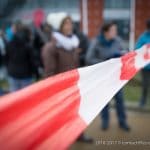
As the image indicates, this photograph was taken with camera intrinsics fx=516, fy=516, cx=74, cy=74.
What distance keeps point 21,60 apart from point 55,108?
422cm

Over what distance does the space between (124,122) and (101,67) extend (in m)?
0.93

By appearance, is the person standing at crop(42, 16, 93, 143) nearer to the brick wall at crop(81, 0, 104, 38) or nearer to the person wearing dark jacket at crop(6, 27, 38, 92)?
the person wearing dark jacket at crop(6, 27, 38, 92)

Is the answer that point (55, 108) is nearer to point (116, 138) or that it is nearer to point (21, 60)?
point (116, 138)

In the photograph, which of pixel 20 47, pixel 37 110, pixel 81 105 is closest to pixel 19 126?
pixel 37 110

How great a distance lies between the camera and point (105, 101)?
2.48 metres

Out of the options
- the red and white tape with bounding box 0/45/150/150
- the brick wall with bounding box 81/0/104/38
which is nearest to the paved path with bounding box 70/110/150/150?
the red and white tape with bounding box 0/45/150/150

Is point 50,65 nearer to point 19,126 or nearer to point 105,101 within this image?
point 105,101

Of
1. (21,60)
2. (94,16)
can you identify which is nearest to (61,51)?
(21,60)

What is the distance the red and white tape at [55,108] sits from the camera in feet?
5.66

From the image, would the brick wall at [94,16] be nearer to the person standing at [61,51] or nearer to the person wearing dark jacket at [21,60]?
the person wearing dark jacket at [21,60]

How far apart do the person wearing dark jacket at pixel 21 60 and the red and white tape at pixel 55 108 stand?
346cm

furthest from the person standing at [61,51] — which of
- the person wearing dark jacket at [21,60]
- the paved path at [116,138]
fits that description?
the paved path at [116,138]

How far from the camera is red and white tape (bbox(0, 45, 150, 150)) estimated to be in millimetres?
1726

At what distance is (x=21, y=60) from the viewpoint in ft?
20.3
